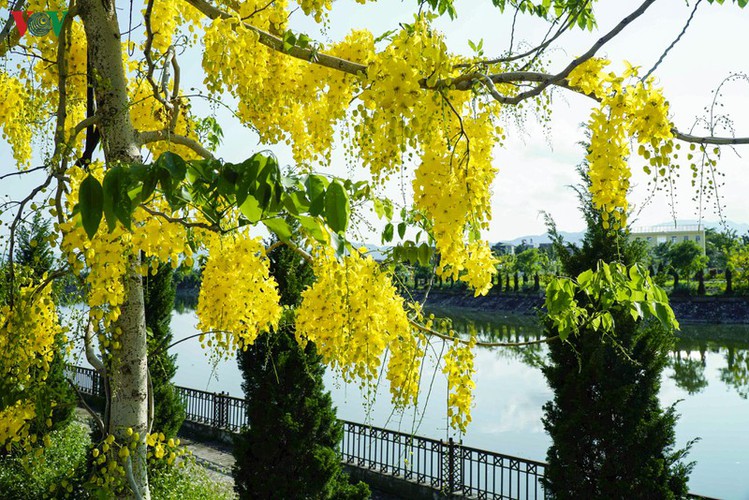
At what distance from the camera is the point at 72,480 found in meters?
4.88

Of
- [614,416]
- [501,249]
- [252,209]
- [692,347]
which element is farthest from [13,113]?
[501,249]

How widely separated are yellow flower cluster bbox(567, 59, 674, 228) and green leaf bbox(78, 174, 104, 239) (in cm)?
147

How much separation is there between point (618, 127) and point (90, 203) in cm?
163

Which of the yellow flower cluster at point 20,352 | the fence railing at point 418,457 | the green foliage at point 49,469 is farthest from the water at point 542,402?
the yellow flower cluster at point 20,352

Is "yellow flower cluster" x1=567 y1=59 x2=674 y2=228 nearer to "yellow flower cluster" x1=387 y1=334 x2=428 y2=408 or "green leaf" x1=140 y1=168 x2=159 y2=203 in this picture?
"yellow flower cluster" x1=387 y1=334 x2=428 y2=408

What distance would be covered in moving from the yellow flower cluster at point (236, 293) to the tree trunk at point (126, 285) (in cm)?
65

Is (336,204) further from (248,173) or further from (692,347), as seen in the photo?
(692,347)

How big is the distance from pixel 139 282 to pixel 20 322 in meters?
0.40

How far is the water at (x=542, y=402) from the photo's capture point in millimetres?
10666

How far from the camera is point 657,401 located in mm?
4977

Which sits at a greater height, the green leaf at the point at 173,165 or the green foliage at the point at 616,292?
the green leaf at the point at 173,165

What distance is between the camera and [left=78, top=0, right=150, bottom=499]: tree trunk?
2.17 metres

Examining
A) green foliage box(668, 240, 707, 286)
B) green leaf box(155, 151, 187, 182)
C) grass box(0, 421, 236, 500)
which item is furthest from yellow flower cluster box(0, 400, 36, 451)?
green foliage box(668, 240, 707, 286)

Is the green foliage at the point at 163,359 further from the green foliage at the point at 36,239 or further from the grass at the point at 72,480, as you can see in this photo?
the green foliage at the point at 36,239
